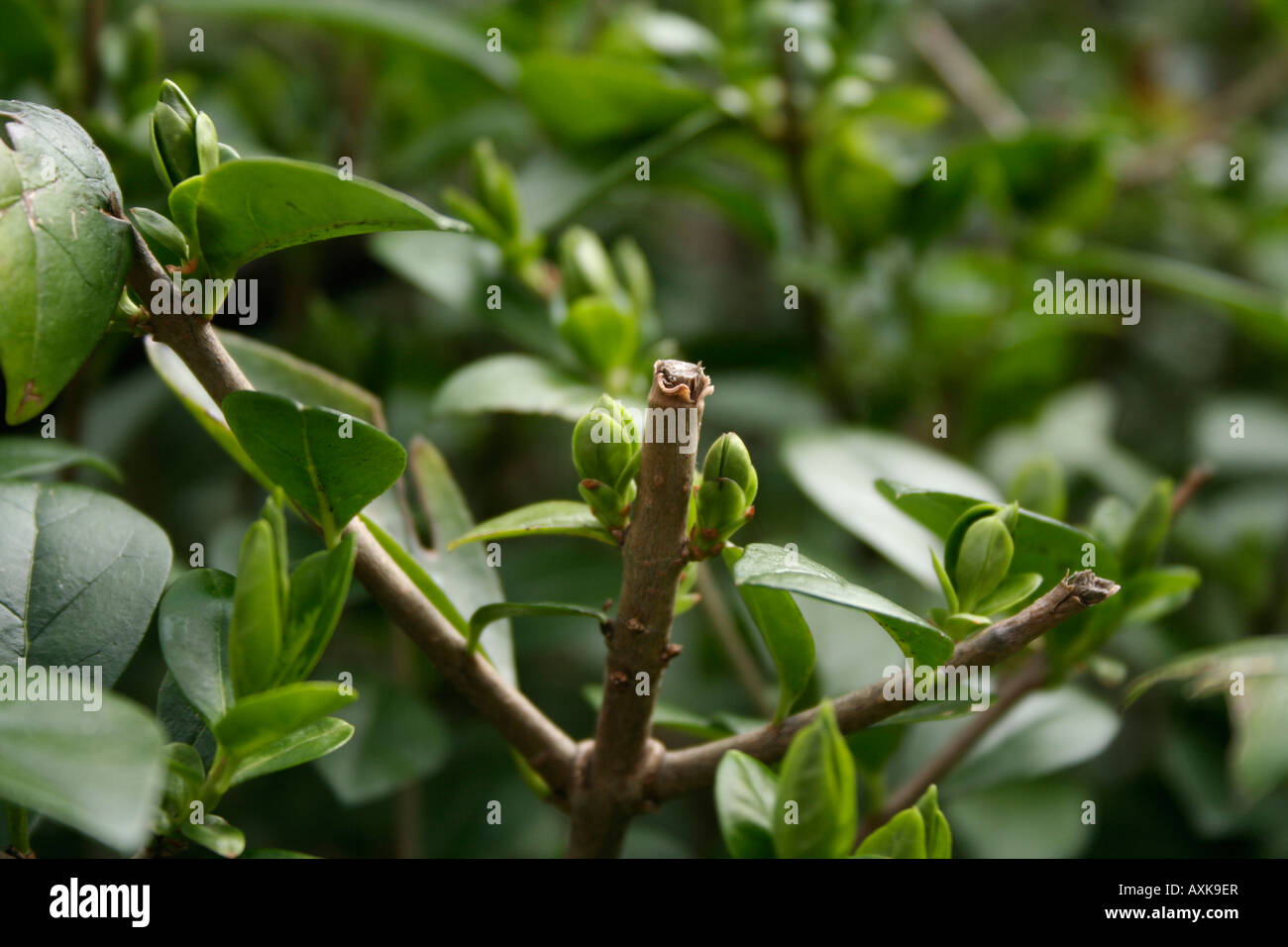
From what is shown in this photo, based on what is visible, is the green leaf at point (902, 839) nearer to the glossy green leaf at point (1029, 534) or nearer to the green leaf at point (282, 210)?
the glossy green leaf at point (1029, 534)

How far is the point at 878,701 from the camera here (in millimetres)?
466

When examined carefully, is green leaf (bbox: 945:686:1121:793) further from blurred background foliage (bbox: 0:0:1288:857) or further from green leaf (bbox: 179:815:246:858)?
green leaf (bbox: 179:815:246:858)

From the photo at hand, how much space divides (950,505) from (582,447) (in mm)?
196

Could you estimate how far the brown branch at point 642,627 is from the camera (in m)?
0.42

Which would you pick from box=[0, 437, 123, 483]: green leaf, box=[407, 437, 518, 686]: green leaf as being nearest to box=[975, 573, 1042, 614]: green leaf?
box=[407, 437, 518, 686]: green leaf

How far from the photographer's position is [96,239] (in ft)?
1.33

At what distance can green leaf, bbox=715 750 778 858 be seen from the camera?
1.44ft

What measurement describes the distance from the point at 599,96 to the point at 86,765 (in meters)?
0.67

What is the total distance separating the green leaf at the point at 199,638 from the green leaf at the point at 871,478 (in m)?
0.40

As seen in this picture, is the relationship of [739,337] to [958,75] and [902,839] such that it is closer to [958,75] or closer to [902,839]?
[958,75]

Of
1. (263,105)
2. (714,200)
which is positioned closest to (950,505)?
(714,200)

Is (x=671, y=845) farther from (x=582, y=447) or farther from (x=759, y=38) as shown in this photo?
(x=759, y=38)

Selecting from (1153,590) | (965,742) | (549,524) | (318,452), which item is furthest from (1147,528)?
(318,452)

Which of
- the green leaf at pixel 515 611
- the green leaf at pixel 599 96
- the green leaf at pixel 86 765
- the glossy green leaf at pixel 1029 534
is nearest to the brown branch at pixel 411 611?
the green leaf at pixel 515 611
